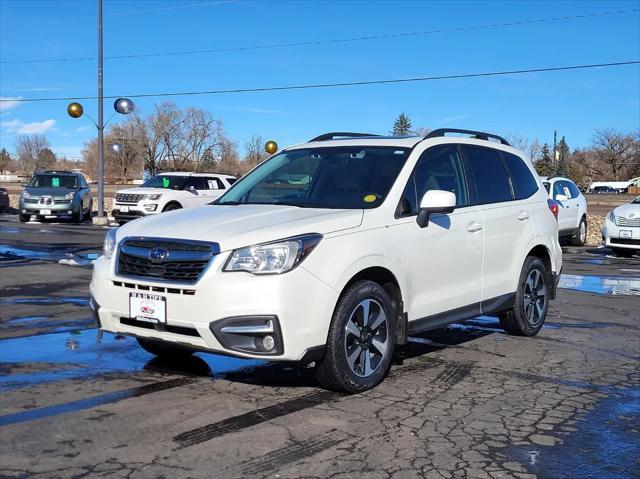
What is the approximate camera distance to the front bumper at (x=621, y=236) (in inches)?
615

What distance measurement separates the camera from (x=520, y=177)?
7.44 m

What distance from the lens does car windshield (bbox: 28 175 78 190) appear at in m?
25.0

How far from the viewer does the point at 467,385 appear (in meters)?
5.49

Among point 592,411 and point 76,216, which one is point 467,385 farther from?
point 76,216

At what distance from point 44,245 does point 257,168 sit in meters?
10.6

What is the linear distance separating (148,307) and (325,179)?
195 cm

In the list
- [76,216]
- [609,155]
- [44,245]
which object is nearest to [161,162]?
[76,216]

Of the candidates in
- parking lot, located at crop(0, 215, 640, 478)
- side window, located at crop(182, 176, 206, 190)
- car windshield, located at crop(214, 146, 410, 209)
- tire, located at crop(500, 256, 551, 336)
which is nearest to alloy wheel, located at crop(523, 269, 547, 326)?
tire, located at crop(500, 256, 551, 336)

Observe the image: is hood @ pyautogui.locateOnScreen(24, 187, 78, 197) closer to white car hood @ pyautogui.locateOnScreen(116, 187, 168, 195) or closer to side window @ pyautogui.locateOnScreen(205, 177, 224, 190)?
white car hood @ pyautogui.locateOnScreen(116, 187, 168, 195)

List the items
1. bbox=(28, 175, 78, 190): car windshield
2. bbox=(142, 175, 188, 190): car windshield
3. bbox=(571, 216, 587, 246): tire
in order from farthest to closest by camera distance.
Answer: bbox=(28, 175, 78, 190): car windshield → bbox=(142, 175, 188, 190): car windshield → bbox=(571, 216, 587, 246): tire

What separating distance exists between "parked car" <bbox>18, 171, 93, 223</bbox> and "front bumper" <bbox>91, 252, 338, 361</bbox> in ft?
67.7

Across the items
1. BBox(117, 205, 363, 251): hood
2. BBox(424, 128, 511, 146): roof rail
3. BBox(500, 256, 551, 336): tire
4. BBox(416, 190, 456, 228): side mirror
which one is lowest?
BBox(500, 256, 551, 336): tire

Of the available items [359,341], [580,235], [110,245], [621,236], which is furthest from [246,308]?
[580,235]

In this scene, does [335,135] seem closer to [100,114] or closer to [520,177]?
[520,177]
